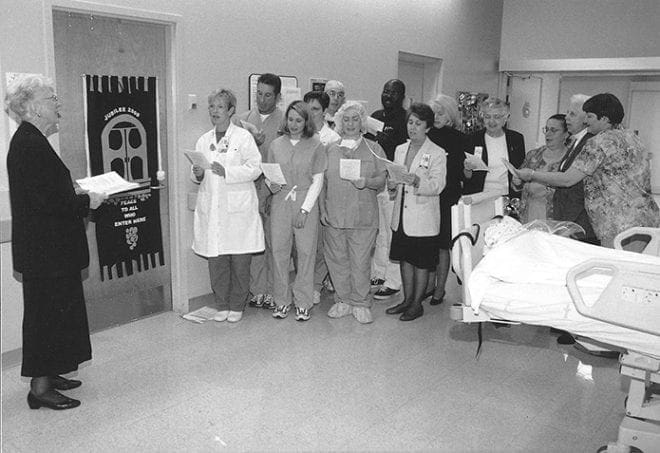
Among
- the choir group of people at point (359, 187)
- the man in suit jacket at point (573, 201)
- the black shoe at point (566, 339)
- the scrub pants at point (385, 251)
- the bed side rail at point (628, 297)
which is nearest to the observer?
the bed side rail at point (628, 297)

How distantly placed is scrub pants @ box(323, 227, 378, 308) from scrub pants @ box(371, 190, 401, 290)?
0.71 meters

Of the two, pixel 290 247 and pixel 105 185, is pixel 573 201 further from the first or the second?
pixel 105 185

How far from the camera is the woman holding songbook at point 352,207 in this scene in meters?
4.26

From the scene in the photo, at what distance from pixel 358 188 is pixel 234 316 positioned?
4.10 feet

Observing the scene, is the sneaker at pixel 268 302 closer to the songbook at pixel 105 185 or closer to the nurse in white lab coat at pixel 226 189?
the nurse in white lab coat at pixel 226 189

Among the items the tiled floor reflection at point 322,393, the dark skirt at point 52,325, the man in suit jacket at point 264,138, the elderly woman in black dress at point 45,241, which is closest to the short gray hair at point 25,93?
the elderly woman in black dress at point 45,241

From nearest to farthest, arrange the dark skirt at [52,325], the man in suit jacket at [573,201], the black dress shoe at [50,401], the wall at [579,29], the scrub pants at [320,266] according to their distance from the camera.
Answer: the dark skirt at [52,325] < the black dress shoe at [50,401] < the man in suit jacket at [573,201] < the scrub pants at [320,266] < the wall at [579,29]

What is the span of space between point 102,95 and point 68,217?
1222 millimetres

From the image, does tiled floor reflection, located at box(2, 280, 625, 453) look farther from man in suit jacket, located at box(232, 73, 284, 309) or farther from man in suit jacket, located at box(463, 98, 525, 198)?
man in suit jacket, located at box(463, 98, 525, 198)

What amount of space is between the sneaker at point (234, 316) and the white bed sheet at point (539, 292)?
2.20m

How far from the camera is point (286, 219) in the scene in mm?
4340

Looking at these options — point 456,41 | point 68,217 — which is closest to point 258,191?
point 68,217

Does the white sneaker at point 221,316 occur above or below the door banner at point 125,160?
below

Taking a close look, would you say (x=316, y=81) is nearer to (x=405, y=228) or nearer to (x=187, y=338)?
(x=405, y=228)
